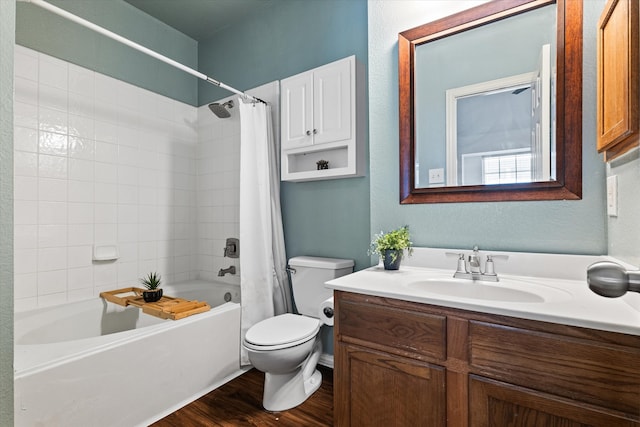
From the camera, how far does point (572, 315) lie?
33.6 inches

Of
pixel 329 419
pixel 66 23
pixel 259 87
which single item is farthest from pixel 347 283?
pixel 66 23

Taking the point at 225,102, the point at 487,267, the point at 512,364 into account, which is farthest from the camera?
the point at 225,102

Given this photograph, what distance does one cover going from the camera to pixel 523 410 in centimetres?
91

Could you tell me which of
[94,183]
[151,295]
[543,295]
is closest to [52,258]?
[94,183]

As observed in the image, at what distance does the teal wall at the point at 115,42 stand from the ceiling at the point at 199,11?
0.32 feet

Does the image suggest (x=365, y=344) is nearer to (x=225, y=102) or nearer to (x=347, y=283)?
(x=347, y=283)

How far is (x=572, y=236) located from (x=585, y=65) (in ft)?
2.22

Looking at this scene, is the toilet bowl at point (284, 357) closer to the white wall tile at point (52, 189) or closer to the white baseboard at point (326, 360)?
the white baseboard at point (326, 360)

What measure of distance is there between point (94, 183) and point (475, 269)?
2503 millimetres

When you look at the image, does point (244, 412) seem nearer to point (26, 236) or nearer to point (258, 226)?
point (258, 226)

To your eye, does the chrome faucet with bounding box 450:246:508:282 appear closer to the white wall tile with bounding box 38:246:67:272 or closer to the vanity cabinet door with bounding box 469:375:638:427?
the vanity cabinet door with bounding box 469:375:638:427

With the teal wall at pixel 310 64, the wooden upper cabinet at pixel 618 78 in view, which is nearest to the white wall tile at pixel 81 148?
the teal wall at pixel 310 64

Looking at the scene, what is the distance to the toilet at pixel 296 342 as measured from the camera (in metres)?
1.62

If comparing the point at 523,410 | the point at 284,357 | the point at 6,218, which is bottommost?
the point at 284,357
